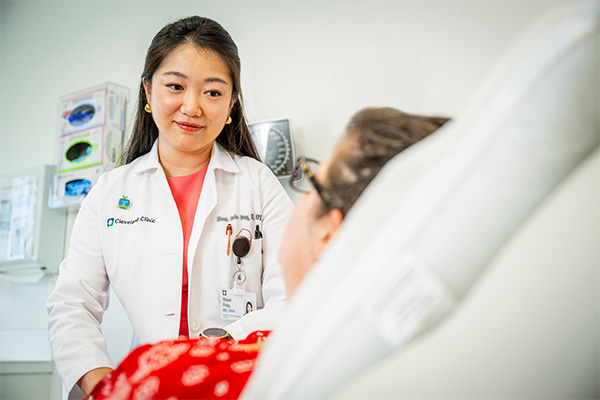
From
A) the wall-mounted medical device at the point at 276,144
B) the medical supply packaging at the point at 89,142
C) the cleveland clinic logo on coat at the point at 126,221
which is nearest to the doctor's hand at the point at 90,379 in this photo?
the cleveland clinic logo on coat at the point at 126,221

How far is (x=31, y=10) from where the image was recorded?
9.09 feet

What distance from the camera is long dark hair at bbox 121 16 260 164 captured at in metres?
1.37

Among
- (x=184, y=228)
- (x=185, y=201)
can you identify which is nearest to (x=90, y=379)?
(x=184, y=228)

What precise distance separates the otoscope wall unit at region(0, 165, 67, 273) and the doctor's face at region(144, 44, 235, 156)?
130 centimetres

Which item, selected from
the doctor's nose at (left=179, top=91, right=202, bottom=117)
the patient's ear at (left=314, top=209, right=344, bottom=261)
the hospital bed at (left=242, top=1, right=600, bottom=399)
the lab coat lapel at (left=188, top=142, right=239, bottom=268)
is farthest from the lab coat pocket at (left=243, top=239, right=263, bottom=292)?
the hospital bed at (left=242, top=1, right=600, bottom=399)

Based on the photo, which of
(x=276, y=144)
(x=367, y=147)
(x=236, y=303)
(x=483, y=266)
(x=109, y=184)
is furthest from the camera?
(x=276, y=144)

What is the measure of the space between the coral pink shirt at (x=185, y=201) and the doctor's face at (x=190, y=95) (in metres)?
0.12

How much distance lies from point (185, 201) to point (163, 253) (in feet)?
0.68

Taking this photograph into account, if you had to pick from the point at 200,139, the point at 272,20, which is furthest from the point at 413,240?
the point at 272,20

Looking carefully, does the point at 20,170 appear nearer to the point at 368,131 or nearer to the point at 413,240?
the point at 368,131

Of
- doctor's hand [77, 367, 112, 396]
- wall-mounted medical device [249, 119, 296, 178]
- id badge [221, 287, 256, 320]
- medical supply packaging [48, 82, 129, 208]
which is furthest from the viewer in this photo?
medical supply packaging [48, 82, 129, 208]

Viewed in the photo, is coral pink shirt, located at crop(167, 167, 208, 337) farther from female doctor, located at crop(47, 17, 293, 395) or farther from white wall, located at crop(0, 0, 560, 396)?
white wall, located at crop(0, 0, 560, 396)

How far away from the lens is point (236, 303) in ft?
4.29

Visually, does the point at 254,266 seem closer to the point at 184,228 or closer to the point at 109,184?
the point at 184,228
